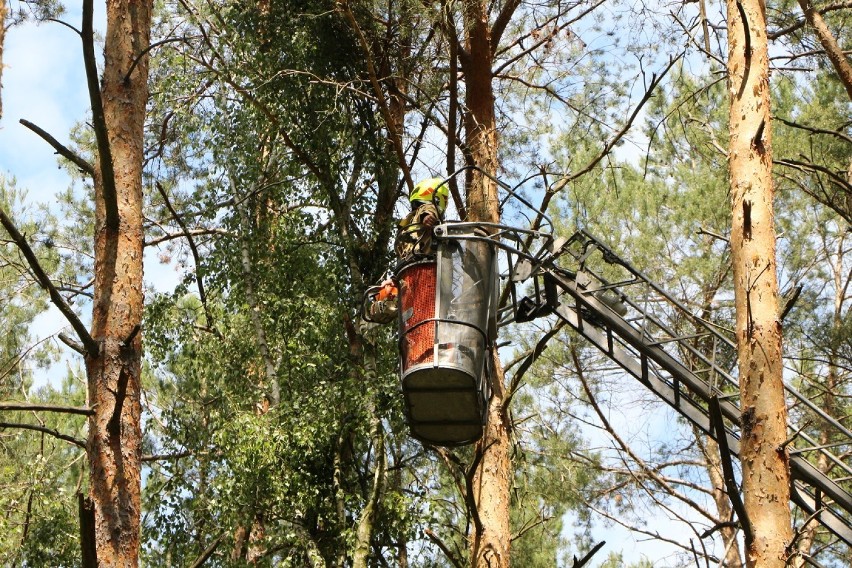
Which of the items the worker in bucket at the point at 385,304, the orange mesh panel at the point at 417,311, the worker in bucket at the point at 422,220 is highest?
the worker in bucket at the point at 422,220

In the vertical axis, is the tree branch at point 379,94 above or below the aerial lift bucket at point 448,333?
above

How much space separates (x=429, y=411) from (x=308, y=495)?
3619 millimetres

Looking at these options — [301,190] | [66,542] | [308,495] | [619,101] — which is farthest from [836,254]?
[66,542]

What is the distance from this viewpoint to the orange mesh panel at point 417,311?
271 inches

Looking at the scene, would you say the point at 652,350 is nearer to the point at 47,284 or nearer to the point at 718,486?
the point at 47,284

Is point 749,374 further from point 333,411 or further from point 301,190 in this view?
Answer: point 301,190

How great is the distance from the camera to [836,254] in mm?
14695

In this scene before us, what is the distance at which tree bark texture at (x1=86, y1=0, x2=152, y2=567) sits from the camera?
5633mm

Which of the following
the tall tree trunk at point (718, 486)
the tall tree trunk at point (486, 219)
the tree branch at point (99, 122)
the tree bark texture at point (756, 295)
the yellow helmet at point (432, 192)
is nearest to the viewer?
the tree branch at point (99, 122)

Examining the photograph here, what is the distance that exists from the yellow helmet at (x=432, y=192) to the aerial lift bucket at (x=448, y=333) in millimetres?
513

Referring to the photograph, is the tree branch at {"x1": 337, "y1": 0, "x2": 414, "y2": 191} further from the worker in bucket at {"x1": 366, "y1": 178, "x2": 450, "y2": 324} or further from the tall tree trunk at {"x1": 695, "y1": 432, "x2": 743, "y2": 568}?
the tall tree trunk at {"x1": 695, "y1": 432, "x2": 743, "y2": 568}

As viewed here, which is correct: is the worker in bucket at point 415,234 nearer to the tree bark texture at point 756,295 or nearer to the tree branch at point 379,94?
the tree bark texture at point 756,295

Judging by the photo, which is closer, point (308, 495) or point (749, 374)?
point (749, 374)

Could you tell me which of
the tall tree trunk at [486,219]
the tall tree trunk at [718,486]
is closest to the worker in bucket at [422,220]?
the tall tree trunk at [486,219]
